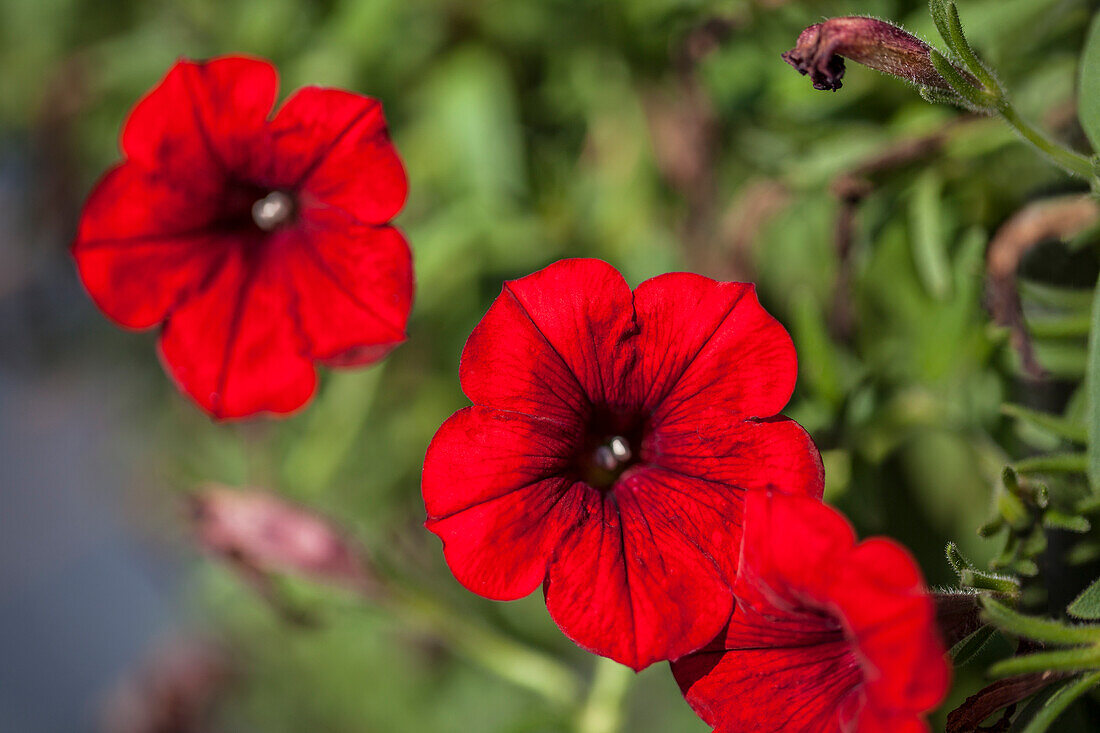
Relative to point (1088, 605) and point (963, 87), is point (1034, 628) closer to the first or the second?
point (1088, 605)

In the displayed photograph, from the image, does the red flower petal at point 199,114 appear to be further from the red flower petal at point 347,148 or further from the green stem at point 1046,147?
the green stem at point 1046,147

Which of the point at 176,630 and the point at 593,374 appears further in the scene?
the point at 176,630

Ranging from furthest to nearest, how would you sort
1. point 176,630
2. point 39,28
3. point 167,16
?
point 176,630 < point 39,28 < point 167,16

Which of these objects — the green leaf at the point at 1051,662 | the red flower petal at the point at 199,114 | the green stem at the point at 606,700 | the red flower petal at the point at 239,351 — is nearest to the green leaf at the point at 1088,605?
the green leaf at the point at 1051,662

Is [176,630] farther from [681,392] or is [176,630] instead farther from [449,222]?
[681,392]

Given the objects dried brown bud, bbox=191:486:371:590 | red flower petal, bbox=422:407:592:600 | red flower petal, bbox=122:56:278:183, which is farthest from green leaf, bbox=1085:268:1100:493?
dried brown bud, bbox=191:486:371:590

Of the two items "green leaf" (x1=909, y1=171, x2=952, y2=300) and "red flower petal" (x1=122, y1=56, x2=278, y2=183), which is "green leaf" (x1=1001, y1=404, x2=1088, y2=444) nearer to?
"green leaf" (x1=909, y1=171, x2=952, y2=300)

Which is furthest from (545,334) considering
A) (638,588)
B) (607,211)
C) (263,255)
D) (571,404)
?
(607,211)

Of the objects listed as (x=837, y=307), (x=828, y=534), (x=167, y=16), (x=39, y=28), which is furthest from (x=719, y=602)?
(x=39, y=28)
